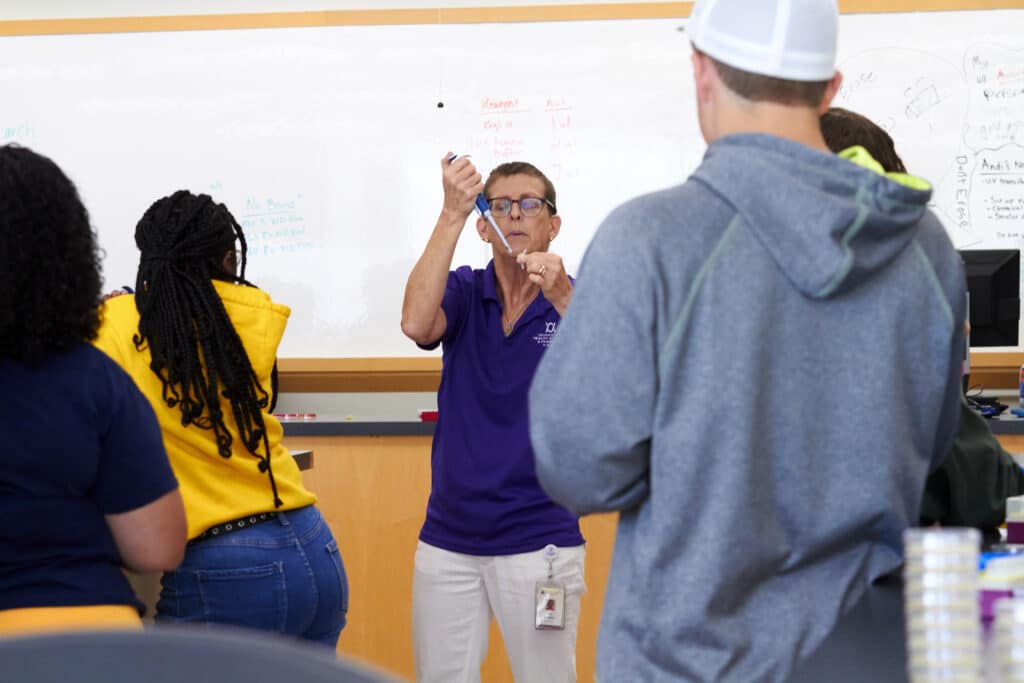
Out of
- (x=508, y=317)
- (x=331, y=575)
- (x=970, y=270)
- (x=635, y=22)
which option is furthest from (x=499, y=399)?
(x=635, y=22)

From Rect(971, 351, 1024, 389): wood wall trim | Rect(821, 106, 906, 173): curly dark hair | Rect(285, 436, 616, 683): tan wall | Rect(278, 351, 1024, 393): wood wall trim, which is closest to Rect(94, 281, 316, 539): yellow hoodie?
Rect(821, 106, 906, 173): curly dark hair

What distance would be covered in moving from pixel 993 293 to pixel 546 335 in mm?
1880

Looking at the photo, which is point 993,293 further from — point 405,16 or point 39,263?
point 39,263

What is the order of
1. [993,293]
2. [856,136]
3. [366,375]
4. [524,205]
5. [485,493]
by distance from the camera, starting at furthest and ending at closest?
[366,375]
[993,293]
[524,205]
[485,493]
[856,136]

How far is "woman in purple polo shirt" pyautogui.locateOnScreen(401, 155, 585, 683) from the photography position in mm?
2354

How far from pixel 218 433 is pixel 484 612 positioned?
0.79 meters

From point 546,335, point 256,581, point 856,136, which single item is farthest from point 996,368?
point 256,581

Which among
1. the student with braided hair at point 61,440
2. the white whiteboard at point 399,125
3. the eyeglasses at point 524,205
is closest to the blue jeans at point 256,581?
the student with braided hair at point 61,440

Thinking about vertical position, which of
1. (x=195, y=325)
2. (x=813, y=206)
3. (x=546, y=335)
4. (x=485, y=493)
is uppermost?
(x=813, y=206)

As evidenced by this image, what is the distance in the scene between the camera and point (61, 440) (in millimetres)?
1429

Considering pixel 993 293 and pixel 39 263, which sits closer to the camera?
pixel 39 263

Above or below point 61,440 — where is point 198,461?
below

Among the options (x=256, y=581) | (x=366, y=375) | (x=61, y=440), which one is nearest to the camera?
(x=61, y=440)

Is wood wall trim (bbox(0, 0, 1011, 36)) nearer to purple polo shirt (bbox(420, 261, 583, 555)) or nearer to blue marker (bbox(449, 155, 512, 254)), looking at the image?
blue marker (bbox(449, 155, 512, 254))
